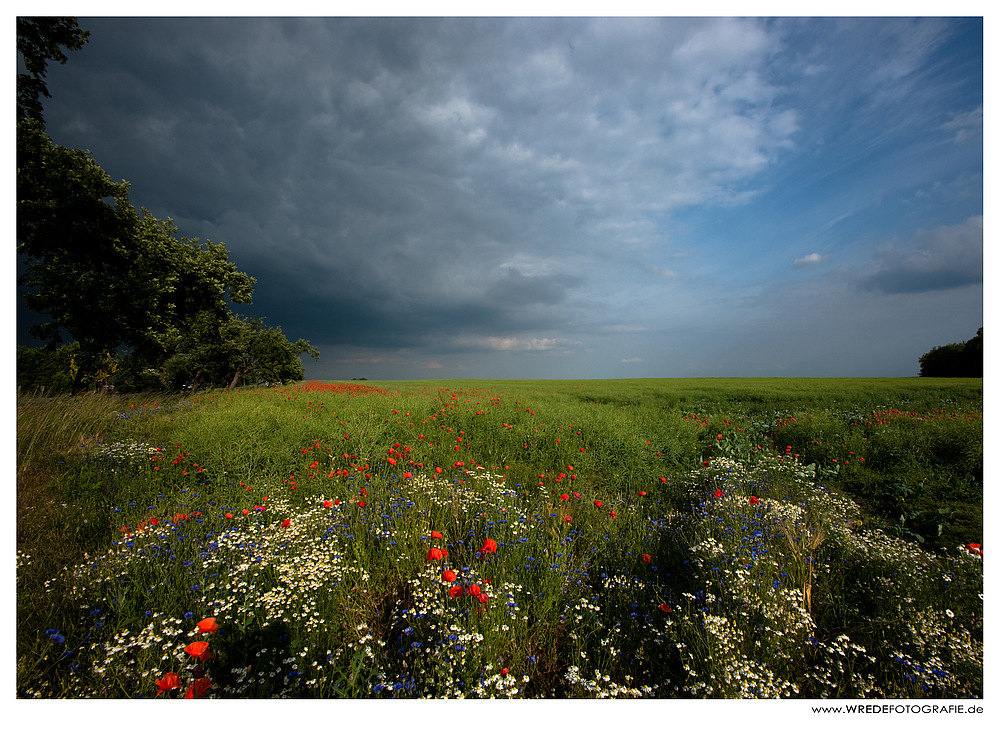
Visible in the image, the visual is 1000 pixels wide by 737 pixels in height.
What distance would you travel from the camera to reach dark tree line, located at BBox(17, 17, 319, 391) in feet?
23.5

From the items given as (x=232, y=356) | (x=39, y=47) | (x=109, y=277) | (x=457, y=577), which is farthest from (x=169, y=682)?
(x=232, y=356)

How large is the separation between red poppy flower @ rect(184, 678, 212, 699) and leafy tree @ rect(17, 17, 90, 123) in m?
7.85

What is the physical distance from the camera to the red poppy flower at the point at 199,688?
1834 millimetres

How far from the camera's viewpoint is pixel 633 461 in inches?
252

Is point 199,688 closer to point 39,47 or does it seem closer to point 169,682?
point 169,682

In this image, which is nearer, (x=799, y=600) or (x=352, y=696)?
(x=352, y=696)

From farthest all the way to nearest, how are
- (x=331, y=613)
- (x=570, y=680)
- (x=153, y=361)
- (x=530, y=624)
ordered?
(x=153, y=361)
(x=530, y=624)
(x=331, y=613)
(x=570, y=680)

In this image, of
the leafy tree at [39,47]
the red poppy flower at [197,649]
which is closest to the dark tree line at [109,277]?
the leafy tree at [39,47]

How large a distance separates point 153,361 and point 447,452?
1627cm

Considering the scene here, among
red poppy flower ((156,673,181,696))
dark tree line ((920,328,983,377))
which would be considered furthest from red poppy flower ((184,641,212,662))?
dark tree line ((920,328,983,377))

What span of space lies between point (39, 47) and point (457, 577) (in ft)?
33.8

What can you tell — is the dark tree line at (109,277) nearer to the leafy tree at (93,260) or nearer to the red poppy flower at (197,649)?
the leafy tree at (93,260)
